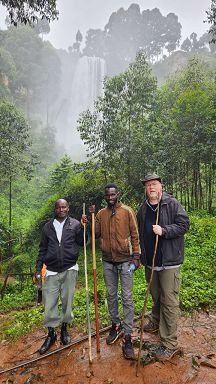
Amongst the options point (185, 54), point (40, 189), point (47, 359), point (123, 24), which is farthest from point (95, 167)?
point (123, 24)

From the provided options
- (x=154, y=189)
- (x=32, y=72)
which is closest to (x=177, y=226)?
(x=154, y=189)

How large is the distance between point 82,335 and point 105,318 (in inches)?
20.9

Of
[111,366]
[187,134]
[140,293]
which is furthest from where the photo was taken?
[187,134]

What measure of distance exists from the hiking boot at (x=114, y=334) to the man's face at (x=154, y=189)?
1.95 meters

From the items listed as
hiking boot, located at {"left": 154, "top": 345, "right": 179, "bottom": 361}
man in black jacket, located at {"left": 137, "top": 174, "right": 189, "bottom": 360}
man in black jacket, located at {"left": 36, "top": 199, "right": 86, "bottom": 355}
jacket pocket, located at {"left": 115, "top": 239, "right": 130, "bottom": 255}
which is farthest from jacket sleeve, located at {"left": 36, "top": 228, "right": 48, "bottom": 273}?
hiking boot, located at {"left": 154, "top": 345, "right": 179, "bottom": 361}

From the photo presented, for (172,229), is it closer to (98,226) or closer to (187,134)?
(98,226)

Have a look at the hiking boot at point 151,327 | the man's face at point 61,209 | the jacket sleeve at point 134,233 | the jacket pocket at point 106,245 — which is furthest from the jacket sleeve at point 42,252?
the hiking boot at point 151,327

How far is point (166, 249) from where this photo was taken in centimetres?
362

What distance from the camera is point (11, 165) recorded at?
14.2 metres

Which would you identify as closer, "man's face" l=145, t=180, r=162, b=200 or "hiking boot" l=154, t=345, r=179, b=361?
"hiking boot" l=154, t=345, r=179, b=361

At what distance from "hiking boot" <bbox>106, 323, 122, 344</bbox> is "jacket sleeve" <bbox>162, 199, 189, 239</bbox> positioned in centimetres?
164

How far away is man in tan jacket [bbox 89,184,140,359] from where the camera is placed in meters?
3.84

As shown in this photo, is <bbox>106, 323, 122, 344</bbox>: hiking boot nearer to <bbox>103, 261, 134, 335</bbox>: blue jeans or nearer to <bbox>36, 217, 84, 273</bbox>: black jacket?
<bbox>103, 261, 134, 335</bbox>: blue jeans

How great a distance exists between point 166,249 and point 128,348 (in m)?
1.36
